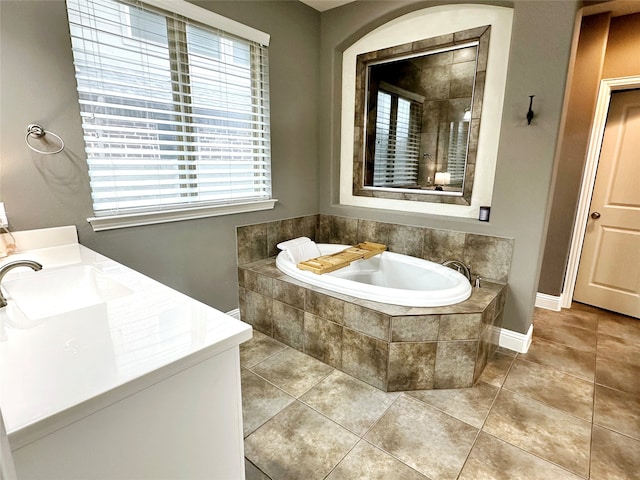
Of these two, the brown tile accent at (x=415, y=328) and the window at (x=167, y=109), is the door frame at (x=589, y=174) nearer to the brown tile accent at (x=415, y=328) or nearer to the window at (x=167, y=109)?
the brown tile accent at (x=415, y=328)

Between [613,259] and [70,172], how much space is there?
4.33 metres

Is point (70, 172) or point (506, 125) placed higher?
point (506, 125)

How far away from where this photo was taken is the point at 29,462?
0.59m

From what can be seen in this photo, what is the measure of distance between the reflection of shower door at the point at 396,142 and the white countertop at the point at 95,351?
2.47 meters

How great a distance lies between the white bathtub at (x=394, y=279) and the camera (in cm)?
207

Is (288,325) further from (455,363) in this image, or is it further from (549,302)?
(549,302)

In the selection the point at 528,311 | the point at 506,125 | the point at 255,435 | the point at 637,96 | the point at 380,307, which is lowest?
the point at 255,435

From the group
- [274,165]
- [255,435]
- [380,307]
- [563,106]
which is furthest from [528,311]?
[274,165]

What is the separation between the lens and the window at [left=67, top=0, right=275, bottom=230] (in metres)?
1.90

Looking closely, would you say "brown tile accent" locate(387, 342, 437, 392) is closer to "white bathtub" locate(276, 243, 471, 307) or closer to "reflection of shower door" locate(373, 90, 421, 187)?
"white bathtub" locate(276, 243, 471, 307)

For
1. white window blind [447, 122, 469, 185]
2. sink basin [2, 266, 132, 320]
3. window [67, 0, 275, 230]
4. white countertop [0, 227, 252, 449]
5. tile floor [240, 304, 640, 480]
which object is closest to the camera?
white countertop [0, 227, 252, 449]

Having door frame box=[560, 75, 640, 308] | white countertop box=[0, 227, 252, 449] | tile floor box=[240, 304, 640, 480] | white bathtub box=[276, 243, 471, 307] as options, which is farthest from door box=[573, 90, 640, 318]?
white countertop box=[0, 227, 252, 449]

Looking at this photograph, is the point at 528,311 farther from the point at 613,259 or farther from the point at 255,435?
the point at 255,435

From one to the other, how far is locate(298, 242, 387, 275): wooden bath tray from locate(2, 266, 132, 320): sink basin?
1375 millimetres
